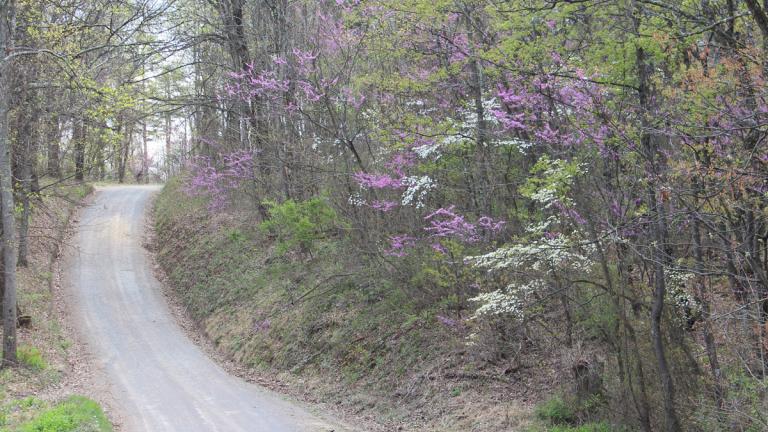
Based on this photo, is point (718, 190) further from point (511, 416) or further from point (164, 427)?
point (164, 427)

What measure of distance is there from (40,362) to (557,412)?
36.8 feet

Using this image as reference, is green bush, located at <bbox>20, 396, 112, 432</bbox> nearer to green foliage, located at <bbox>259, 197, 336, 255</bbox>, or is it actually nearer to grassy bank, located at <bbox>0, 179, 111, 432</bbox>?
grassy bank, located at <bbox>0, 179, 111, 432</bbox>

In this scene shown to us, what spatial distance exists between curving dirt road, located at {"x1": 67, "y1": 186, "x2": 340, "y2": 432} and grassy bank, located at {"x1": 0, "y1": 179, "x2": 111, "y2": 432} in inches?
28.8

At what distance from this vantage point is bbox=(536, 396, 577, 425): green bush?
331 inches

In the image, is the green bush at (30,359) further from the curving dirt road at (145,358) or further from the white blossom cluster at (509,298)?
the white blossom cluster at (509,298)

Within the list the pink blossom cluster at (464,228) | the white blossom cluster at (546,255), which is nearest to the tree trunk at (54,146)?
the pink blossom cluster at (464,228)

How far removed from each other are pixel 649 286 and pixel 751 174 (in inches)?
115

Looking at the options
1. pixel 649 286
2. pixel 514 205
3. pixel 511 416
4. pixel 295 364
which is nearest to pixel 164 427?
pixel 295 364

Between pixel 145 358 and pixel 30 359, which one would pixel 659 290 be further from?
pixel 30 359

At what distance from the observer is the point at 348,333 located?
1366cm

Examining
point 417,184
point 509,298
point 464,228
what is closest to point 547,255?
point 509,298

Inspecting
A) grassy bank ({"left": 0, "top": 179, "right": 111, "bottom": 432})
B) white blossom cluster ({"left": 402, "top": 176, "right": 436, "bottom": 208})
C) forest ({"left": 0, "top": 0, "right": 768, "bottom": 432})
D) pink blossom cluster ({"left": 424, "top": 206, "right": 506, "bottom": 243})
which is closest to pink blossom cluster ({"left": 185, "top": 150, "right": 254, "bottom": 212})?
forest ({"left": 0, "top": 0, "right": 768, "bottom": 432})

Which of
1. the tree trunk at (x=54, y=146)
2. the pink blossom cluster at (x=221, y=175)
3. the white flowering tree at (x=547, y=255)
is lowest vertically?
the white flowering tree at (x=547, y=255)

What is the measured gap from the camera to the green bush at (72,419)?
9.09 m
